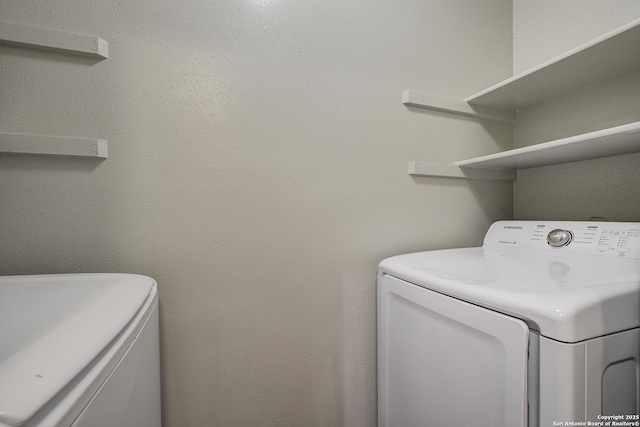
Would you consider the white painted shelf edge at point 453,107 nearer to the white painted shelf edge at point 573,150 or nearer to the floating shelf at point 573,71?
the floating shelf at point 573,71

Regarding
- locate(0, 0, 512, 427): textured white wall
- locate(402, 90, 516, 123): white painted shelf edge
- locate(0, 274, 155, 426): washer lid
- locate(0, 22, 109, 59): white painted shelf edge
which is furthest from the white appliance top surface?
locate(0, 22, 109, 59): white painted shelf edge

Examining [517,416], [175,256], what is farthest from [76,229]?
→ [517,416]

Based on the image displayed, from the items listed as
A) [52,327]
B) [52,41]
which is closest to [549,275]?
[52,327]

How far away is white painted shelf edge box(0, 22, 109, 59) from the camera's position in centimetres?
74

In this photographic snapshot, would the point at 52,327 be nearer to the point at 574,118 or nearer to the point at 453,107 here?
the point at 453,107

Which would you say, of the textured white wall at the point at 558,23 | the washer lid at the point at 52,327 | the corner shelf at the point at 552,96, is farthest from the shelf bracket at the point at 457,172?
the washer lid at the point at 52,327

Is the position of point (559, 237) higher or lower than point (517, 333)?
higher

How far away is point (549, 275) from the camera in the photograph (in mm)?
699

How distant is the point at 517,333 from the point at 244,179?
2.75 ft

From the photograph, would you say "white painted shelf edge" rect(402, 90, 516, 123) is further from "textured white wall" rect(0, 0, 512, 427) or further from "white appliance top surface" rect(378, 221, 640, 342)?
"white appliance top surface" rect(378, 221, 640, 342)

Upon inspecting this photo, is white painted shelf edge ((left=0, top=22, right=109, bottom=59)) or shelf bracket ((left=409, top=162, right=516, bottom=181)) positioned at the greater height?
white painted shelf edge ((left=0, top=22, right=109, bottom=59))

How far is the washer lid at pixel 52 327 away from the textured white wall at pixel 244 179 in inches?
8.8

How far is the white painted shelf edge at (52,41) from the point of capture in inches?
29.3

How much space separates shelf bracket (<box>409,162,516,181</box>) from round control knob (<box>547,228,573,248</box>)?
41 cm
